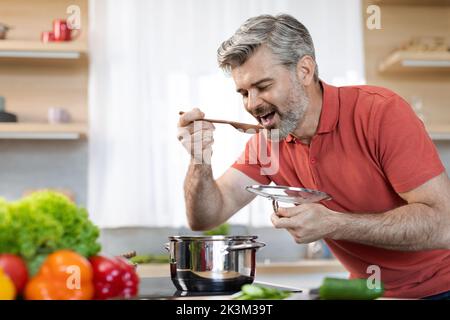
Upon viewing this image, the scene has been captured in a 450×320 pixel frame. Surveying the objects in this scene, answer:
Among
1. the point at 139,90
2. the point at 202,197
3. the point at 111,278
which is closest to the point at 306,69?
the point at 202,197

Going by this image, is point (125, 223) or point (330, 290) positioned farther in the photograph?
point (125, 223)

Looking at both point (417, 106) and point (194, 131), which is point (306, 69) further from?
point (417, 106)

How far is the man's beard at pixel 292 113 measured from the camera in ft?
4.34

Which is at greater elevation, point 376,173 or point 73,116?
point 73,116

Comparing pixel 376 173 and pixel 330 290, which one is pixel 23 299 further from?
pixel 376 173

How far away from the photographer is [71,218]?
0.64 metres

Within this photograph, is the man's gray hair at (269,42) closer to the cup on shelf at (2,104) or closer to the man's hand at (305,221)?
the man's hand at (305,221)

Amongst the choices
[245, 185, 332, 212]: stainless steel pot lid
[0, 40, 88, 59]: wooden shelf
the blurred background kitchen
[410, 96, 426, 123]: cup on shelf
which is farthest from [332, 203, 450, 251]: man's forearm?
[0, 40, 88, 59]: wooden shelf

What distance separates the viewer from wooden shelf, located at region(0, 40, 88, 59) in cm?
226

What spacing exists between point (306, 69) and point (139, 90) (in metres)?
1.25

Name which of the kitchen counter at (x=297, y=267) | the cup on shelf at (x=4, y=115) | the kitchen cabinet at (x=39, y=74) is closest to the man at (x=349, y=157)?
the kitchen counter at (x=297, y=267)

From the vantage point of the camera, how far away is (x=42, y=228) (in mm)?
604
